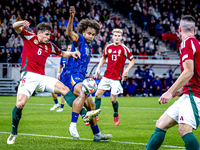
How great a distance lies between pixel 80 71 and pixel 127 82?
15.8 meters

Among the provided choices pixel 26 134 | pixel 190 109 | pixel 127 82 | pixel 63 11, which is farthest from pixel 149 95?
pixel 190 109

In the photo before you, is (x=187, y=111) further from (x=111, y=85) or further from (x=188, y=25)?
(x=111, y=85)

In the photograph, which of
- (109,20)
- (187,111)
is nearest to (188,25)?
(187,111)

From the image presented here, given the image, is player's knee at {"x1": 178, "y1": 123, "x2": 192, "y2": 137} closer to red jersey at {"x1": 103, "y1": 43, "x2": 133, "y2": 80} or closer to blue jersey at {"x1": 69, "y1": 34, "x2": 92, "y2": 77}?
blue jersey at {"x1": 69, "y1": 34, "x2": 92, "y2": 77}

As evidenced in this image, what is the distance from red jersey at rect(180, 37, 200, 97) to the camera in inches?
143

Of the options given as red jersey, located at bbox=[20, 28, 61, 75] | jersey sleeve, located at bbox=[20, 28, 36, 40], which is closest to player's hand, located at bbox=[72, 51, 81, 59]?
red jersey, located at bbox=[20, 28, 61, 75]

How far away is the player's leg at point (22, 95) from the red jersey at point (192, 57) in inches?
116

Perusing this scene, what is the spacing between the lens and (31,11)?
21547 mm

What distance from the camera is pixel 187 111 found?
3.66 meters

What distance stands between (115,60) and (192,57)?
574 centimetres

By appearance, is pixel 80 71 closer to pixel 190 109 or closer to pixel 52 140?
pixel 52 140

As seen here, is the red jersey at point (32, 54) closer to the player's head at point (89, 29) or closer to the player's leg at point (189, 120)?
the player's head at point (89, 29)

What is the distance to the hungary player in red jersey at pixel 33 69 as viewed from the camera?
5.51 meters

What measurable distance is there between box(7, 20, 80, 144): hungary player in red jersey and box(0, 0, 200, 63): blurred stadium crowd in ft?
43.8
